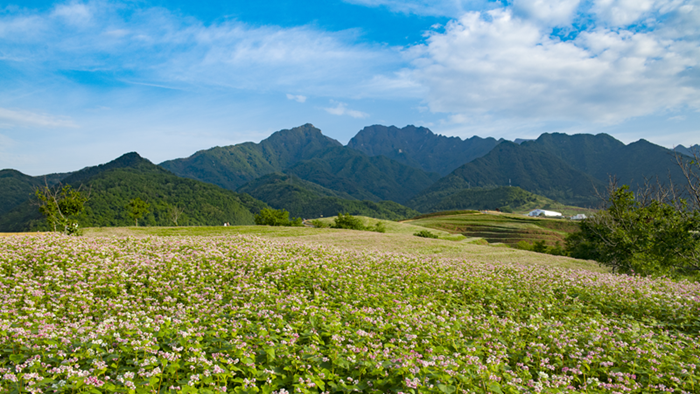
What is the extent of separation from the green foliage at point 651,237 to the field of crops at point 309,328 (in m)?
4.75

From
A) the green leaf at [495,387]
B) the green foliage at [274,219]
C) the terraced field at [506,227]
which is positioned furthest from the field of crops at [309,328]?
the terraced field at [506,227]

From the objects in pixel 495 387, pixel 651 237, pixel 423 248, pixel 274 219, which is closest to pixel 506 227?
pixel 274 219

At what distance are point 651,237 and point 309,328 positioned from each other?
2690 cm

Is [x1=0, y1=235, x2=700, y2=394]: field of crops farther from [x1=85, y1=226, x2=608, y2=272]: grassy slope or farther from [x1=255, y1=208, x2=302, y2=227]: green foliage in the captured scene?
[x1=255, y1=208, x2=302, y2=227]: green foliage

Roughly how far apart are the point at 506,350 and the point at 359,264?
30.4 ft

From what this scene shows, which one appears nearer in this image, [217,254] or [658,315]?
[658,315]

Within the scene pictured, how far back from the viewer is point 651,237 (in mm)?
23719

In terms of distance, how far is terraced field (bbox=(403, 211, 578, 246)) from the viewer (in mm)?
101500

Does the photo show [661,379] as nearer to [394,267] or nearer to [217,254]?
[394,267]

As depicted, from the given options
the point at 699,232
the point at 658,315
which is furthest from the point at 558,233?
the point at 658,315

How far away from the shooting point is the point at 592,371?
6941 millimetres

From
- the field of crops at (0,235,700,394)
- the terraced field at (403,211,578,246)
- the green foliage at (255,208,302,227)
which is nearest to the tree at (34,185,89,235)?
the field of crops at (0,235,700,394)

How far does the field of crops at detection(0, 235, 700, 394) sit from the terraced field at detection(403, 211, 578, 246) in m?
91.3

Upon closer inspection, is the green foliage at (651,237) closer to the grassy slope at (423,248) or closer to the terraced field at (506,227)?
the grassy slope at (423,248)
